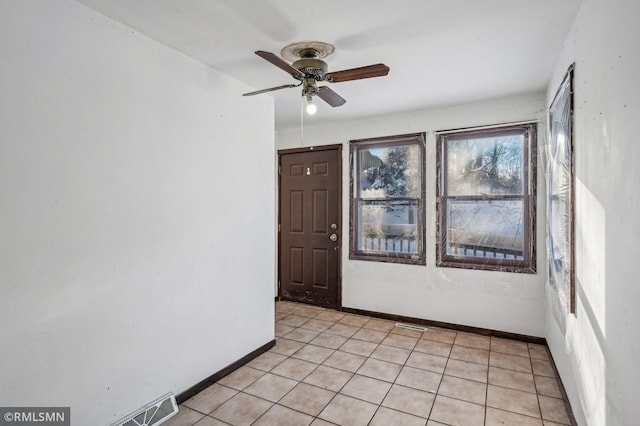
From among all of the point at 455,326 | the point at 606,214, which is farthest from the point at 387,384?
the point at 606,214

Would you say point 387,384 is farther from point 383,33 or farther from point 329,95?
point 383,33

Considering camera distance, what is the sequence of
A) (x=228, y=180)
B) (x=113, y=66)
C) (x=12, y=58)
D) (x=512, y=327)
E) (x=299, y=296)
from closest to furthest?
(x=12, y=58) < (x=113, y=66) < (x=228, y=180) < (x=512, y=327) < (x=299, y=296)

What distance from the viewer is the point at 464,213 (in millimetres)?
3645

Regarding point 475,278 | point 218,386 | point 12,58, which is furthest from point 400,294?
point 12,58

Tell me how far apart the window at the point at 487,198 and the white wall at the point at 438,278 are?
0.08 meters

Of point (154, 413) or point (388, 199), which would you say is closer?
point (154, 413)

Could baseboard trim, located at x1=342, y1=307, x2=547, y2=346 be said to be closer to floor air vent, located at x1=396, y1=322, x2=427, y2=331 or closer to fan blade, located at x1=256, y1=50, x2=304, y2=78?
floor air vent, located at x1=396, y1=322, x2=427, y2=331

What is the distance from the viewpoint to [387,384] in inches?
102

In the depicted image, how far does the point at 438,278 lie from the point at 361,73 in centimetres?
246

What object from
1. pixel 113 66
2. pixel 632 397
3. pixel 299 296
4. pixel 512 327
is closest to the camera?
pixel 632 397

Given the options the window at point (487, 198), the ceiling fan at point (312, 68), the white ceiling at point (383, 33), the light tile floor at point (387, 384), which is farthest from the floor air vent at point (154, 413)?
the window at point (487, 198)

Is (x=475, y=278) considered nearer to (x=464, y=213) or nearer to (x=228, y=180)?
(x=464, y=213)

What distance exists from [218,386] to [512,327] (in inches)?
111

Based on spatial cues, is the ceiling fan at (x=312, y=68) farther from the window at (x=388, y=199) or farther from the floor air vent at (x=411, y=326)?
the floor air vent at (x=411, y=326)
